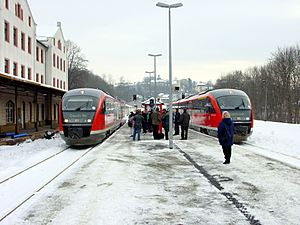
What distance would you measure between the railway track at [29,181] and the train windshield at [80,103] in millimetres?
3799

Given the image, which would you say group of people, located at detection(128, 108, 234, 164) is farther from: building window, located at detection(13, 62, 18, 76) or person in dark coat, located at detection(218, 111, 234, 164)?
building window, located at detection(13, 62, 18, 76)

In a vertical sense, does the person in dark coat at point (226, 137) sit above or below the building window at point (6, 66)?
below

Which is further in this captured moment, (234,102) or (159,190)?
(234,102)

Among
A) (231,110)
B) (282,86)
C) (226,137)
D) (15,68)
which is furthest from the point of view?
(282,86)

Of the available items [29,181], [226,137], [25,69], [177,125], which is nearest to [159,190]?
[29,181]

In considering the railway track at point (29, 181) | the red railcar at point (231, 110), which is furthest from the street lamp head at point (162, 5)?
the railway track at point (29, 181)

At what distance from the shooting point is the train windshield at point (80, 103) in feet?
57.7

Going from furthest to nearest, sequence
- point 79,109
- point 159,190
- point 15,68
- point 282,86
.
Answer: point 282,86 < point 15,68 < point 79,109 < point 159,190

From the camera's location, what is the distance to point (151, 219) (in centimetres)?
598

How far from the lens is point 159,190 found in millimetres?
8047

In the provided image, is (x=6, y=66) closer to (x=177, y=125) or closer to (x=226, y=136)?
(x=177, y=125)

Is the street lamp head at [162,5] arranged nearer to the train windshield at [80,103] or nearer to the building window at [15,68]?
the train windshield at [80,103]

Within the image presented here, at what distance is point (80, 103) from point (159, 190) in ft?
34.8

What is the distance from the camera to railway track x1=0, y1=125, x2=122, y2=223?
703 centimetres
